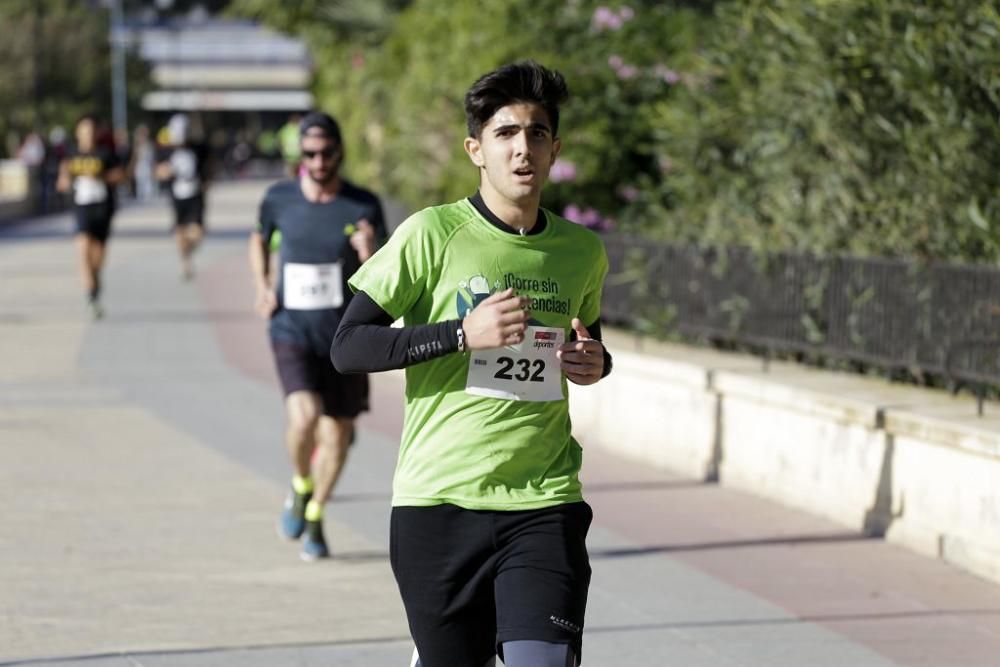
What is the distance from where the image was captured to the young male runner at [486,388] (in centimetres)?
425

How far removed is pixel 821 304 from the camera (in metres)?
10.2

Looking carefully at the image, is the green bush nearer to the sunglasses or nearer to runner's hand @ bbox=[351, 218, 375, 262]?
runner's hand @ bbox=[351, 218, 375, 262]

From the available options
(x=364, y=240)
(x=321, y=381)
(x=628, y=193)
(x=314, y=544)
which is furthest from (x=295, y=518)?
(x=628, y=193)

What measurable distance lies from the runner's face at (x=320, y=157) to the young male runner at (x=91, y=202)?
10069mm

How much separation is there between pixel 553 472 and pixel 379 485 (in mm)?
5516

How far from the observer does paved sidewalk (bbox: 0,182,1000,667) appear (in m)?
6.47

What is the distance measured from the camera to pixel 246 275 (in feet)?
80.6

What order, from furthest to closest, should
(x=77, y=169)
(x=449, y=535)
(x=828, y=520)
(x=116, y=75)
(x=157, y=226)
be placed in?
1. (x=116, y=75)
2. (x=157, y=226)
3. (x=77, y=169)
4. (x=828, y=520)
5. (x=449, y=535)

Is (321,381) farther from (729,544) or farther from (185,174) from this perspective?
(185,174)

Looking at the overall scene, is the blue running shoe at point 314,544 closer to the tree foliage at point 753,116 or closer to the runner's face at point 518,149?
the tree foliage at point 753,116

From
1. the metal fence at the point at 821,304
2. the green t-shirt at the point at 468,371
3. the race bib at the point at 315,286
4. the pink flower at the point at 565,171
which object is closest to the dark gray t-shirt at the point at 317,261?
the race bib at the point at 315,286

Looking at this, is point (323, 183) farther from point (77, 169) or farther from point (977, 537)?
point (77, 169)

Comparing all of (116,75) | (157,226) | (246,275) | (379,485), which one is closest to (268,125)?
(116,75)

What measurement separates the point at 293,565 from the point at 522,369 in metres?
3.67
